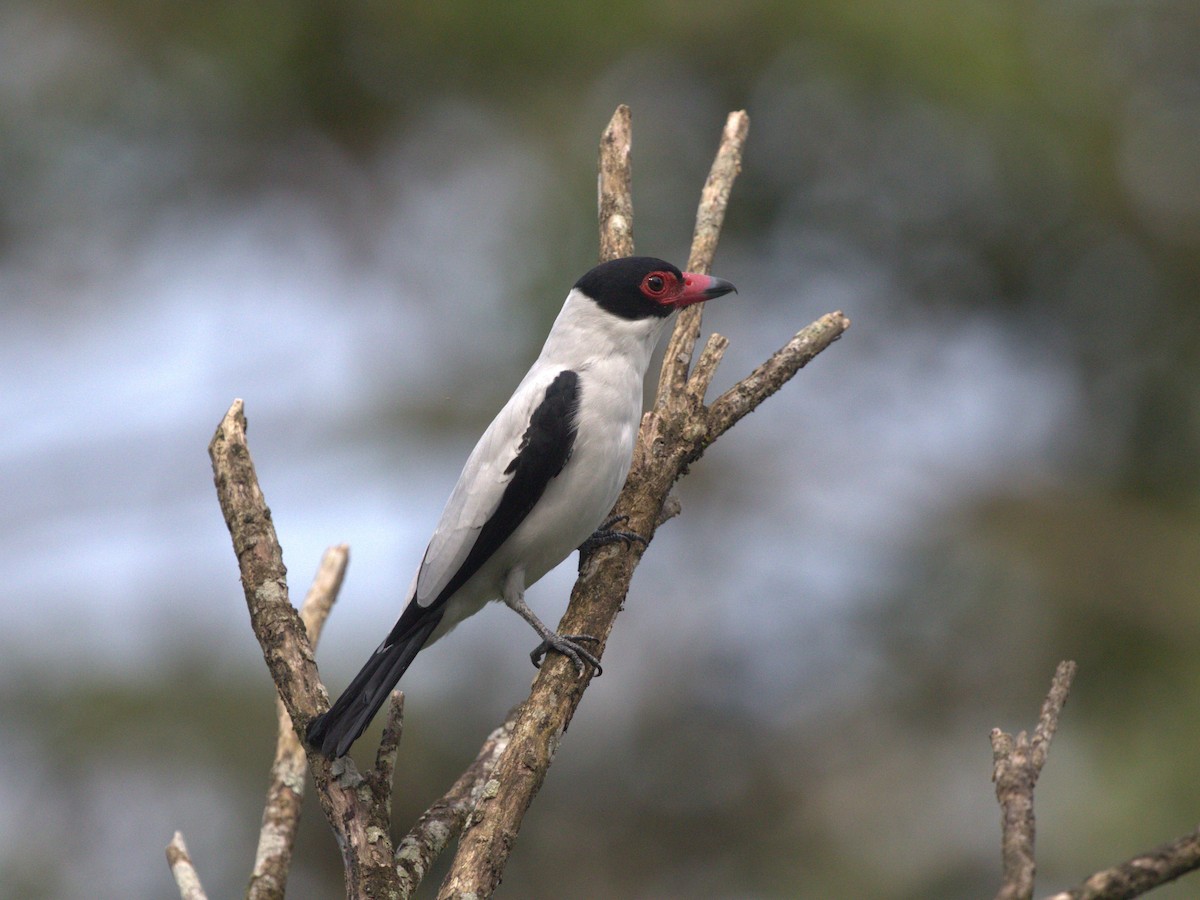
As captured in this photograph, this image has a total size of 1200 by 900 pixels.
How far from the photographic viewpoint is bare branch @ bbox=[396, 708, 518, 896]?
3.04 meters

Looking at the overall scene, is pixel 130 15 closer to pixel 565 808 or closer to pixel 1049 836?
pixel 565 808

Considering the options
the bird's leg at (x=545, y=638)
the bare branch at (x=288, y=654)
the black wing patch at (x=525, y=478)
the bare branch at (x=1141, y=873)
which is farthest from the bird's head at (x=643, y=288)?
the bare branch at (x=1141, y=873)

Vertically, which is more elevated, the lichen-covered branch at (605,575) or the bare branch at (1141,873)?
the lichen-covered branch at (605,575)

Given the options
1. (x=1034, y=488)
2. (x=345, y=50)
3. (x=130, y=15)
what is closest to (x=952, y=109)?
(x=1034, y=488)

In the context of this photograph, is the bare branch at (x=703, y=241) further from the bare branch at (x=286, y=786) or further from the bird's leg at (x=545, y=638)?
the bare branch at (x=286, y=786)

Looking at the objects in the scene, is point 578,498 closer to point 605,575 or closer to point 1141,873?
point 605,575

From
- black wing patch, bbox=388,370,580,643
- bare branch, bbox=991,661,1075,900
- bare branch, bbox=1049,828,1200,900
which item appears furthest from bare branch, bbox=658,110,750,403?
bare branch, bbox=1049,828,1200,900

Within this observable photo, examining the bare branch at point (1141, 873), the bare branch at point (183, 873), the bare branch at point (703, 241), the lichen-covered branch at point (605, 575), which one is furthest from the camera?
the bare branch at point (703, 241)

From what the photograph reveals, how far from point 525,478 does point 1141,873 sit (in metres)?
2.23

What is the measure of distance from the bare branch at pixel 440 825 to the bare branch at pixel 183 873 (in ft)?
1.67

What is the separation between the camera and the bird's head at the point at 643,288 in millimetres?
4320

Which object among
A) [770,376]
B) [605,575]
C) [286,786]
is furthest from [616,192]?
[286,786]

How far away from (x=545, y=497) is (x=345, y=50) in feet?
25.8

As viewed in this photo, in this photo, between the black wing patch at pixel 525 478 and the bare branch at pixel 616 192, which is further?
the bare branch at pixel 616 192
